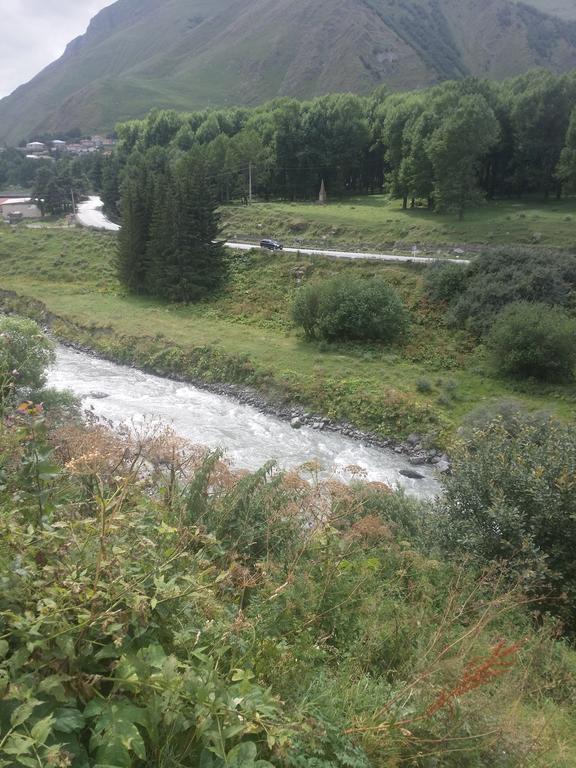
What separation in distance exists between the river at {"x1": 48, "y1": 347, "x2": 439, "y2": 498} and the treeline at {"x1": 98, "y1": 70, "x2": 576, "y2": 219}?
28.0m

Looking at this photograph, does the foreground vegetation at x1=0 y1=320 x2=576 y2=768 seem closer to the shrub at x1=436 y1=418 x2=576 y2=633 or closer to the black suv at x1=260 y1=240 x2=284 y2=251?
the shrub at x1=436 y1=418 x2=576 y2=633

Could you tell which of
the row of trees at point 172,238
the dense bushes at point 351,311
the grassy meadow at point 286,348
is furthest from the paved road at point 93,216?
the dense bushes at point 351,311

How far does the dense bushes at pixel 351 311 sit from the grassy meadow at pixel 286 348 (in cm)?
107

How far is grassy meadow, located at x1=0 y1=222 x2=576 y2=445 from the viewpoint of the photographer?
85.7 ft

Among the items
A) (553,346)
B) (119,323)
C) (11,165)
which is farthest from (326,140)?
(11,165)

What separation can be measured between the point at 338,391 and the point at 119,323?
727 inches

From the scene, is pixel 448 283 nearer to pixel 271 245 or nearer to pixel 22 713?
pixel 271 245

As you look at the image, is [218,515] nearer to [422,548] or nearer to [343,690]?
[343,690]

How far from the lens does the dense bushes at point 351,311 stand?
32562mm

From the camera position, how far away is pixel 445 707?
3.90m

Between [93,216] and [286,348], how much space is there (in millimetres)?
55818

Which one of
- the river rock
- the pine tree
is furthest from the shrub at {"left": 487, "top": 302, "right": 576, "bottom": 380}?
the pine tree

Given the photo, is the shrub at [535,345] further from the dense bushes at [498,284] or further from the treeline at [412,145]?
the treeline at [412,145]

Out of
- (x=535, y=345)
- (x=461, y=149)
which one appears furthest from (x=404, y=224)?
(x=535, y=345)
